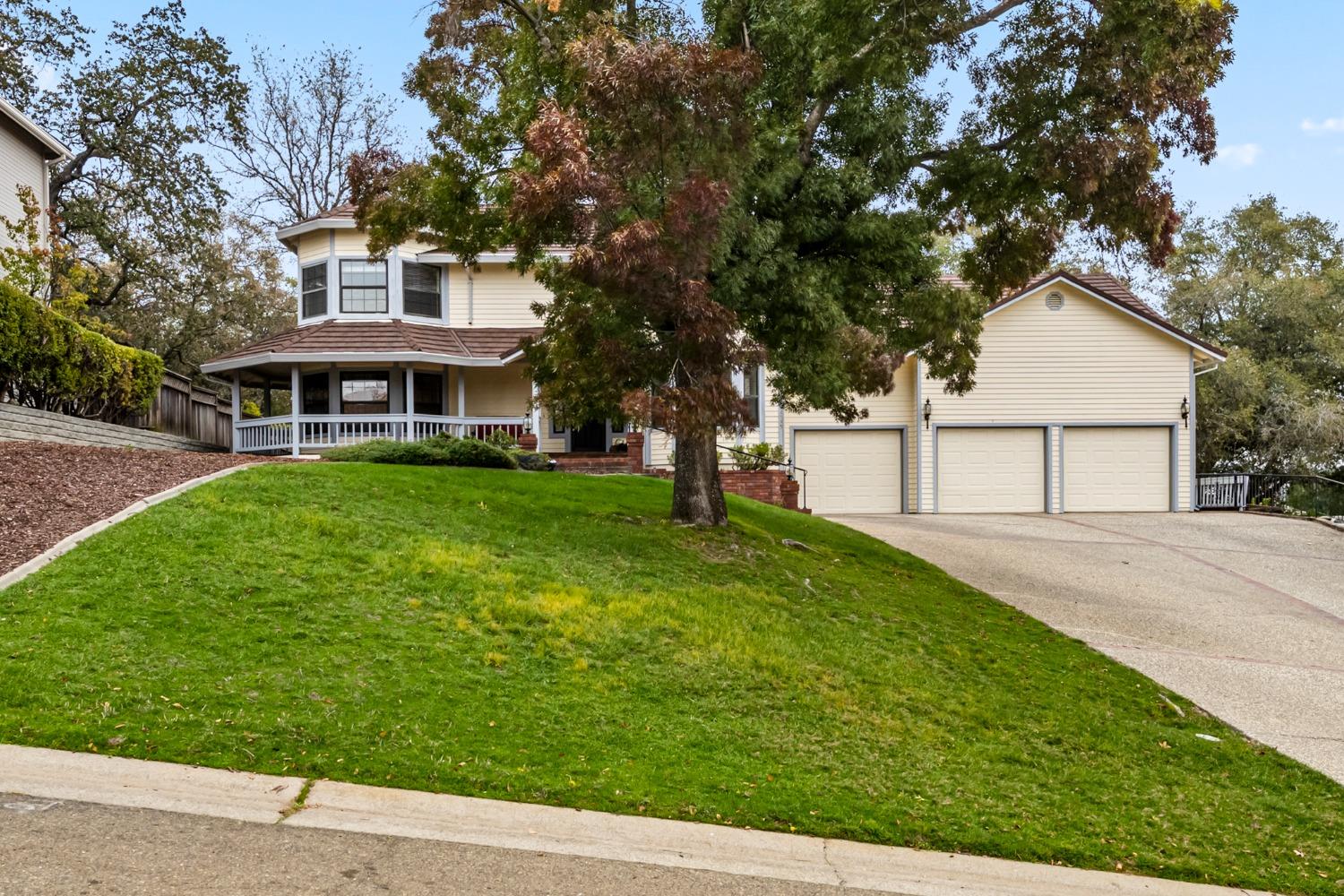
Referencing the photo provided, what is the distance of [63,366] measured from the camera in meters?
16.6

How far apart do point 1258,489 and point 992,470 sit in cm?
732

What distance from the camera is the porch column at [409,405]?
74.9ft

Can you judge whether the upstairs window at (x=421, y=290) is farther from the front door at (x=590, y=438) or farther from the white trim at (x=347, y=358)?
the front door at (x=590, y=438)

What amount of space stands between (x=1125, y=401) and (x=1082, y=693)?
18373mm

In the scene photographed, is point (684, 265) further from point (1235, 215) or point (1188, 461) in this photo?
point (1235, 215)

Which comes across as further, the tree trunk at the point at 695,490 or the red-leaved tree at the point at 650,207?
the tree trunk at the point at 695,490

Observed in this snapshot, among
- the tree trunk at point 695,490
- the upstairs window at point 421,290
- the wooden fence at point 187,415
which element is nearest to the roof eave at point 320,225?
the upstairs window at point 421,290

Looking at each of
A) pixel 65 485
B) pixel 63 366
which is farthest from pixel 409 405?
pixel 65 485

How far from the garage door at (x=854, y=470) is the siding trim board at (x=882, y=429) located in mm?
84

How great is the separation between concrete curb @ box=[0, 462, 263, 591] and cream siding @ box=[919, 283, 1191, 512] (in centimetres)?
1784

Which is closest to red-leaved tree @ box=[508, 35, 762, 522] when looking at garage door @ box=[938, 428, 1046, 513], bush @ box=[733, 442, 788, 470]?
bush @ box=[733, 442, 788, 470]

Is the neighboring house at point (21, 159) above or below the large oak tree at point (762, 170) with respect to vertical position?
above

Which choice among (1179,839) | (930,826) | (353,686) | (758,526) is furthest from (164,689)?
(758,526)

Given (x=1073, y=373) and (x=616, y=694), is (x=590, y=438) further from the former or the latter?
(x=616, y=694)
